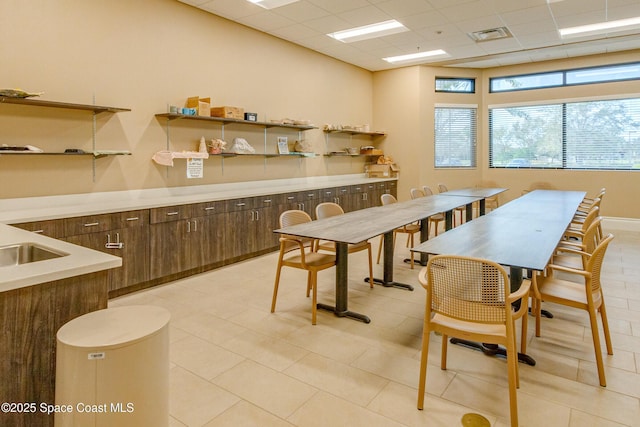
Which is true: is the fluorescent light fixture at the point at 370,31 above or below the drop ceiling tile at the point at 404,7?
above

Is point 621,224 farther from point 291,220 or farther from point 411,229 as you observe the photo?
point 291,220

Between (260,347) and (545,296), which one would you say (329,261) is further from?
(545,296)

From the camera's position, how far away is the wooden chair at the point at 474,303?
1.95 metres

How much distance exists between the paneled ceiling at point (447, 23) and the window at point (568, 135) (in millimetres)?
1026

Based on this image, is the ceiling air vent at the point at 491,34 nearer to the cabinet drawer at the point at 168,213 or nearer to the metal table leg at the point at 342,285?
the metal table leg at the point at 342,285

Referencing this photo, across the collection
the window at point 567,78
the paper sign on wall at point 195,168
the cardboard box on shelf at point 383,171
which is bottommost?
the paper sign on wall at point 195,168

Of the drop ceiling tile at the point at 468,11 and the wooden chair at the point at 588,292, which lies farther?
the drop ceiling tile at the point at 468,11

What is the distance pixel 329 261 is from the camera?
3424 millimetres

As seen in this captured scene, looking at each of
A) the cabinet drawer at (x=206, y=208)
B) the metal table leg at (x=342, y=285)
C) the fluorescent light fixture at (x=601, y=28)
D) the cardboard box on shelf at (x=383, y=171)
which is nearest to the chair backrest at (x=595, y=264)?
the metal table leg at (x=342, y=285)

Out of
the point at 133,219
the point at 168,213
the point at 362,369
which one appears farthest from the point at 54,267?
the point at 168,213

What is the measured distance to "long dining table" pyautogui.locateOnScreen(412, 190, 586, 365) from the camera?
243 cm

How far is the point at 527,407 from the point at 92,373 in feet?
6.93

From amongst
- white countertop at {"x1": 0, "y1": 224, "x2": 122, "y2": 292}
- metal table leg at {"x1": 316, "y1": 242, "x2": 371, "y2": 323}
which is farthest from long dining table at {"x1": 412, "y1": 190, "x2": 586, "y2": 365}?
white countertop at {"x1": 0, "y1": 224, "x2": 122, "y2": 292}

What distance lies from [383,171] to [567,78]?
3905mm
